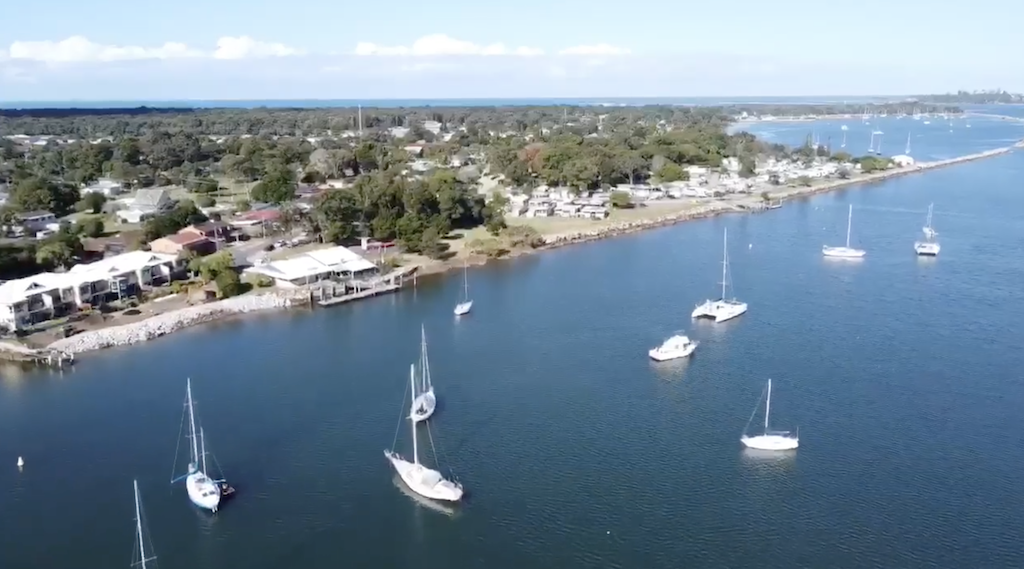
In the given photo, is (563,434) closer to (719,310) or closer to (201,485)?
(201,485)

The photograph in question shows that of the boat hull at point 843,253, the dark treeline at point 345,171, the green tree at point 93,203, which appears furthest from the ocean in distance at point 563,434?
the green tree at point 93,203

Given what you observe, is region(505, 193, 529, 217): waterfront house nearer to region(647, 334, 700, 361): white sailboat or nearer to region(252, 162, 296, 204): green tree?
region(252, 162, 296, 204): green tree

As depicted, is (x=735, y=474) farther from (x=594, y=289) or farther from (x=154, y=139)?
(x=154, y=139)

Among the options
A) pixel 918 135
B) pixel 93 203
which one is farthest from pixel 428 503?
pixel 918 135

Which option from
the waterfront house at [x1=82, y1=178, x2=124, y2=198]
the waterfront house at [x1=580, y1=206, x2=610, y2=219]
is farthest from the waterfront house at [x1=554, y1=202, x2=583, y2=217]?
the waterfront house at [x1=82, y1=178, x2=124, y2=198]

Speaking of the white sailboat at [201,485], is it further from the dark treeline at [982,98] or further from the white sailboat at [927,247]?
the dark treeline at [982,98]

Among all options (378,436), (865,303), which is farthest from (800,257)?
(378,436)
